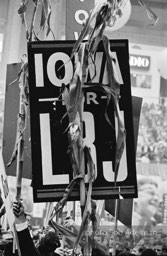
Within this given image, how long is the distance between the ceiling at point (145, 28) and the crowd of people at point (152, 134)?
2.30ft

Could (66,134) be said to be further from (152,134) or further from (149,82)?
(149,82)

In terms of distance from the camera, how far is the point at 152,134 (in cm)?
563

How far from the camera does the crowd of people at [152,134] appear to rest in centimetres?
557

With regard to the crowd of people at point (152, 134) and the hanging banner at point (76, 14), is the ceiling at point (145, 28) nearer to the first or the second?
the crowd of people at point (152, 134)

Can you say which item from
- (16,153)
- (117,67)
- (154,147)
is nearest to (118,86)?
(117,67)

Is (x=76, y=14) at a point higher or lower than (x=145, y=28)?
lower

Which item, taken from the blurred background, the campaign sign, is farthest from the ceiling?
the campaign sign

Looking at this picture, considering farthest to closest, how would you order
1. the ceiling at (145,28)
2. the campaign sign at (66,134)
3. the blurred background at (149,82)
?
the blurred background at (149,82) < the ceiling at (145,28) < the campaign sign at (66,134)

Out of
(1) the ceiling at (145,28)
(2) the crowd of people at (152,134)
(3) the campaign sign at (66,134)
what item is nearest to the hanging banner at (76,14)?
(3) the campaign sign at (66,134)

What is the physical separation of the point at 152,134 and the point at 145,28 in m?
1.15

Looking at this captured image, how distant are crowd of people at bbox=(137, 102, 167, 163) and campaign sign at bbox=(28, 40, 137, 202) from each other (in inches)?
166

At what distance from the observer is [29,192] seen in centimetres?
500

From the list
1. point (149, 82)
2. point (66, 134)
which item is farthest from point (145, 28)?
point (66, 134)

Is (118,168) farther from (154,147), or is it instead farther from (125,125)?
(154,147)
